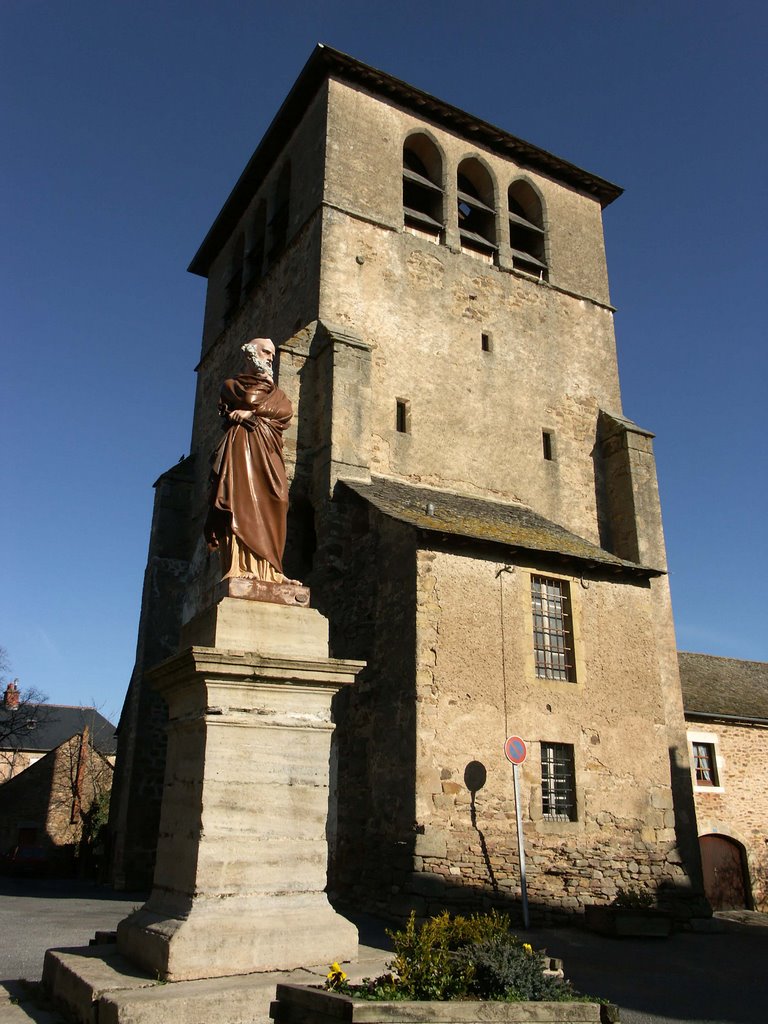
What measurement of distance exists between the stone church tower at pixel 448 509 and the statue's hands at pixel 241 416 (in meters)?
1.19

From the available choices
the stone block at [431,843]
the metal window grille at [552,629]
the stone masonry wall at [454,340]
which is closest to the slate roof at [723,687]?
the stone masonry wall at [454,340]

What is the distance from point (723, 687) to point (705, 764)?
10.7ft

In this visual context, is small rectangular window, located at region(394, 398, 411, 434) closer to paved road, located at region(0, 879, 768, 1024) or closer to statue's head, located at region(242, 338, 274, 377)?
paved road, located at region(0, 879, 768, 1024)

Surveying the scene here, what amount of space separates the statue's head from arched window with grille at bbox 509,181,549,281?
14.3 meters

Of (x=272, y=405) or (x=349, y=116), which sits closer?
(x=272, y=405)

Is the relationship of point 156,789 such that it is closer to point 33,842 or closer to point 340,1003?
point 340,1003

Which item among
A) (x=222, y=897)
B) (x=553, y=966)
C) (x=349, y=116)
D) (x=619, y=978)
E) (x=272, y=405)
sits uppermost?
(x=349, y=116)

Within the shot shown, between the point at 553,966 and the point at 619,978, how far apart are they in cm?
337

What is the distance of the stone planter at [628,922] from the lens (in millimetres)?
10273

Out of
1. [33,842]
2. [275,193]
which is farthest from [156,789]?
[33,842]

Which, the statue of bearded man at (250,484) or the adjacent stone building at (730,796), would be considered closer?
the statue of bearded man at (250,484)

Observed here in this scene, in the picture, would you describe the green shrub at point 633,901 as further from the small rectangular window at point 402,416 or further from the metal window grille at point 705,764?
the small rectangular window at point 402,416

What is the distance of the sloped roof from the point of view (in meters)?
18.1

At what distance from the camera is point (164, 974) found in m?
4.40
